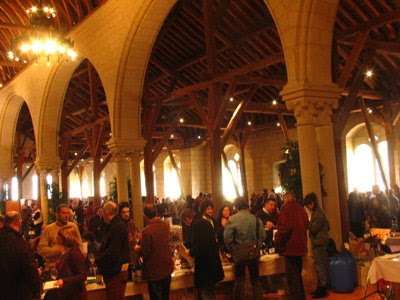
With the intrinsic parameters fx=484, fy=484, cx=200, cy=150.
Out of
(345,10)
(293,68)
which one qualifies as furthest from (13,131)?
(293,68)

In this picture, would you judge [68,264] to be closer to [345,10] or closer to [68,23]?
[345,10]

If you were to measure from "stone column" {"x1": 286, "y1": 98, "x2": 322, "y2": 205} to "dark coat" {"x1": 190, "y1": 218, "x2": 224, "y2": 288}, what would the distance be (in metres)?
1.73

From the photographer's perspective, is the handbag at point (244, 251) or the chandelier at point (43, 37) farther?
the chandelier at point (43, 37)

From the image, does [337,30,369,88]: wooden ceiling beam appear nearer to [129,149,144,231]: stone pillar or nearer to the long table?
the long table

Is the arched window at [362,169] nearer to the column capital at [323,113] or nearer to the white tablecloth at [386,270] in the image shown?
the column capital at [323,113]

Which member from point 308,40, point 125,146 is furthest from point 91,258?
point 125,146

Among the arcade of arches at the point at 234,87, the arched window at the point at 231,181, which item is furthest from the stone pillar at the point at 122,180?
the arched window at the point at 231,181

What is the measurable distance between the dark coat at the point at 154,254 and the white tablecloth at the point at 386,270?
189cm

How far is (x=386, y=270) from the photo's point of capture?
4.37 meters

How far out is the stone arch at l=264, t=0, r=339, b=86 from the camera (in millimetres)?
5891

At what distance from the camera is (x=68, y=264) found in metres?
3.78

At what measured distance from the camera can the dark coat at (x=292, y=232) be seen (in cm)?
518

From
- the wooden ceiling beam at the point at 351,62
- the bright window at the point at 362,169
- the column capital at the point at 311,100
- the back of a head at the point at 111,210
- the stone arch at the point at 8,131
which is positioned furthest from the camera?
the stone arch at the point at 8,131

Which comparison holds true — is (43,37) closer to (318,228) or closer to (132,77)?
(132,77)
